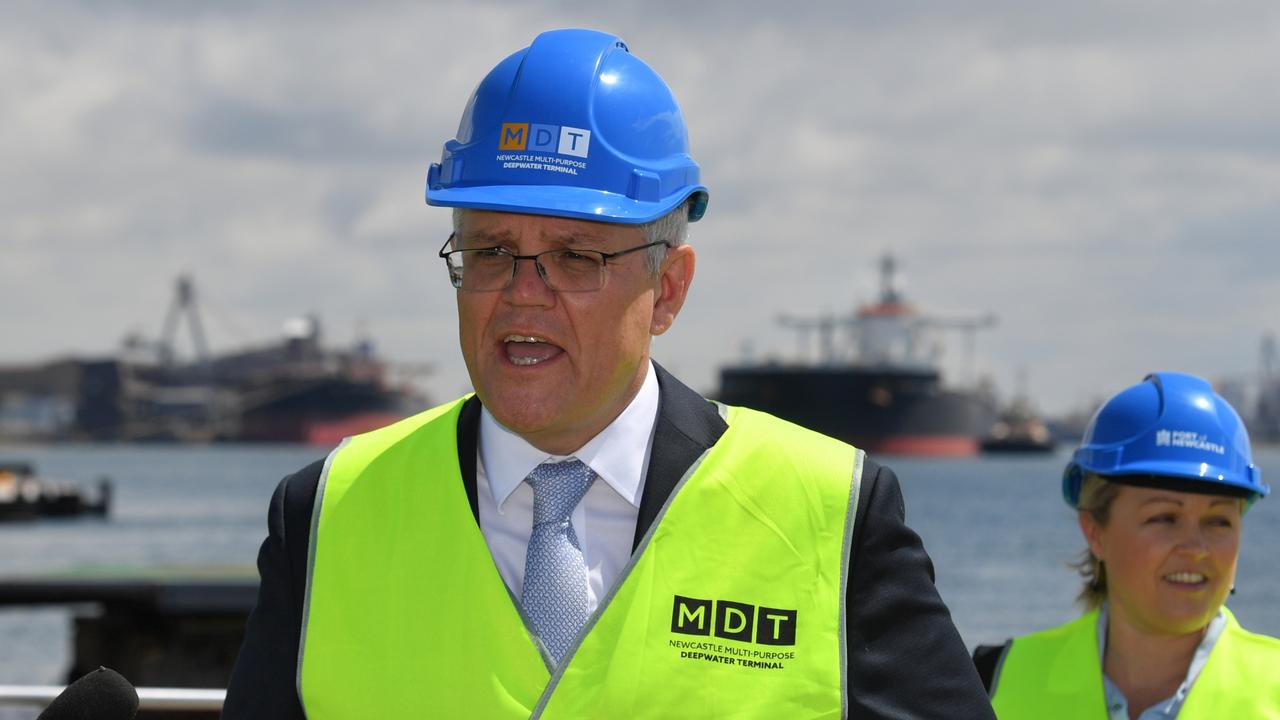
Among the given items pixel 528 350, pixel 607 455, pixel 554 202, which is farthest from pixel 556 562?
pixel 554 202

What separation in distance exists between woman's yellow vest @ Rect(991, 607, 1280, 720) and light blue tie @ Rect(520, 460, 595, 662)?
1168mm

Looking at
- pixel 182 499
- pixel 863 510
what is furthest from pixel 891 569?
pixel 182 499

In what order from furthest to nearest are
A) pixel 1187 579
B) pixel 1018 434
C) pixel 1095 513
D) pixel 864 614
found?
pixel 1018 434, pixel 1095 513, pixel 1187 579, pixel 864 614

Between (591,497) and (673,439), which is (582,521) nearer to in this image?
(591,497)

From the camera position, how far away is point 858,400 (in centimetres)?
8862

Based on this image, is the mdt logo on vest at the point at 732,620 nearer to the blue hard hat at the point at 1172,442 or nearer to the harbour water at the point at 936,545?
the blue hard hat at the point at 1172,442

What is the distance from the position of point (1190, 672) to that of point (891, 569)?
4.20 feet

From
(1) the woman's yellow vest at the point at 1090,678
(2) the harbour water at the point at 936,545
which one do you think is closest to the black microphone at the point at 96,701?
(1) the woman's yellow vest at the point at 1090,678

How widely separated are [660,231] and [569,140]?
21 cm

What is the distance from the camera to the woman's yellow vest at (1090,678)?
3236mm

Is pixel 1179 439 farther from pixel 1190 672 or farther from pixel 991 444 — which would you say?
pixel 991 444

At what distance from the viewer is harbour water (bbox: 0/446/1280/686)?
30.6 m

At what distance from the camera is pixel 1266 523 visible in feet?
228

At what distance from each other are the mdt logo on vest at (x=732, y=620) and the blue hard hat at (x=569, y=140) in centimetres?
60
